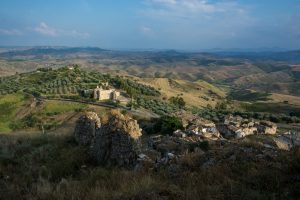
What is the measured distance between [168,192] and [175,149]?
709 centimetres

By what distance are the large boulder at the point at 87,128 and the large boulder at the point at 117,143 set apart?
8.22 feet

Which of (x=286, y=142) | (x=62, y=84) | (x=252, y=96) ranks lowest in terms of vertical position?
(x=252, y=96)

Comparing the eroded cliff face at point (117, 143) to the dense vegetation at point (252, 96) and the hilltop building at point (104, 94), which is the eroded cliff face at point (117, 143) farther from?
the dense vegetation at point (252, 96)

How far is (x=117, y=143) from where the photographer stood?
535 inches

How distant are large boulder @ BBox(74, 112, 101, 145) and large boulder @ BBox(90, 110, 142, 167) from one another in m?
2.50

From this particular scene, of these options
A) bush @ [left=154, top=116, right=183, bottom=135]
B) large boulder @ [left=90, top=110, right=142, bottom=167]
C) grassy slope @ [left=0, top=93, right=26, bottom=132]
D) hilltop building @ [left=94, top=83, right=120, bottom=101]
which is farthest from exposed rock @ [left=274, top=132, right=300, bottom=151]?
hilltop building @ [left=94, top=83, right=120, bottom=101]

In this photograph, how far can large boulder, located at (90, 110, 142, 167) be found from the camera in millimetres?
12961

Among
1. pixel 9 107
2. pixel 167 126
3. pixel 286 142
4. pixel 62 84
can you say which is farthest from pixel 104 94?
pixel 286 142

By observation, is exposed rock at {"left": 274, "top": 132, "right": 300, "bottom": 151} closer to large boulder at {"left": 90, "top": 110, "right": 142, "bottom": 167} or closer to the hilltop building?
large boulder at {"left": 90, "top": 110, "right": 142, "bottom": 167}

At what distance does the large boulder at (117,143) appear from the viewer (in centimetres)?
1296

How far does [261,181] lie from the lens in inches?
332

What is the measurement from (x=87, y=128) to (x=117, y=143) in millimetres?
4574

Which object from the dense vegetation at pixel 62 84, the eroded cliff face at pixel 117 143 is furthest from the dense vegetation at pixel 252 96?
the eroded cliff face at pixel 117 143

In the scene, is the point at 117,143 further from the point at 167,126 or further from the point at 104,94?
the point at 104,94
